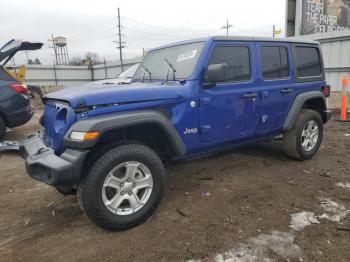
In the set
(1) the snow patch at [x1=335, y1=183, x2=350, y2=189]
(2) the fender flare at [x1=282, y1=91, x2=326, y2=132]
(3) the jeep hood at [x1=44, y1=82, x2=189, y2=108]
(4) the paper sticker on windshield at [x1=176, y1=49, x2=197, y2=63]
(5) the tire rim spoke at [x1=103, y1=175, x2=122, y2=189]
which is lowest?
(1) the snow patch at [x1=335, y1=183, x2=350, y2=189]

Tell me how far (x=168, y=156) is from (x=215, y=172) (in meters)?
1.20

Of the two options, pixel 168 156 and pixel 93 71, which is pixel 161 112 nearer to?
pixel 168 156

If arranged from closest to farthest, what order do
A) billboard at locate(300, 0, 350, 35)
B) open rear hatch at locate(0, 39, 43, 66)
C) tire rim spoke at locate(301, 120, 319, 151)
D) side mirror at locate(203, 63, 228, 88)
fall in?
side mirror at locate(203, 63, 228, 88)
tire rim spoke at locate(301, 120, 319, 151)
open rear hatch at locate(0, 39, 43, 66)
billboard at locate(300, 0, 350, 35)

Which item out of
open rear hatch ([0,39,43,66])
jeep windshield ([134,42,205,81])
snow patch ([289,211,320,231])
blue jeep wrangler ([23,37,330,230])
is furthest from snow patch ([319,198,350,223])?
open rear hatch ([0,39,43,66])

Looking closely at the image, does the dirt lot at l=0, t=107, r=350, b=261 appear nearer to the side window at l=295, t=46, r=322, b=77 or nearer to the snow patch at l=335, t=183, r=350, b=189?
the snow patch at l=335, t=183, r=350, b=189

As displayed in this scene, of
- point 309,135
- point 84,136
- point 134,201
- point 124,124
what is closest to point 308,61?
point 309,135

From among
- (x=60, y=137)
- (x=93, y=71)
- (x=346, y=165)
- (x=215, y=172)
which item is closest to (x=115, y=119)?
(x=60, y=137)

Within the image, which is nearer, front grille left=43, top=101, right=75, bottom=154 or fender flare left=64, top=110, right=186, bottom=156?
fender flare left=64, top=110, right=186, bottom=156

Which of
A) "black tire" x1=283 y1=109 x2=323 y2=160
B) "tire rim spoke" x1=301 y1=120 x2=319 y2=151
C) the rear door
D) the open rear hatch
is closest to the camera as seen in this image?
the rear door

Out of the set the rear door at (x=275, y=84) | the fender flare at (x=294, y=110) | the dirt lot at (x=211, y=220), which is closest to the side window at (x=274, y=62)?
the rear door at (x=275, y=84)

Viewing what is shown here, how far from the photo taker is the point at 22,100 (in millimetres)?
7230

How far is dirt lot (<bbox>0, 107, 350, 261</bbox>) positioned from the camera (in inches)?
113

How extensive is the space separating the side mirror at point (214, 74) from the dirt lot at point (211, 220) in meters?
1.35

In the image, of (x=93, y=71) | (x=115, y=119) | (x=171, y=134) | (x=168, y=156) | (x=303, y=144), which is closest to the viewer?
(x=115, y=119)
